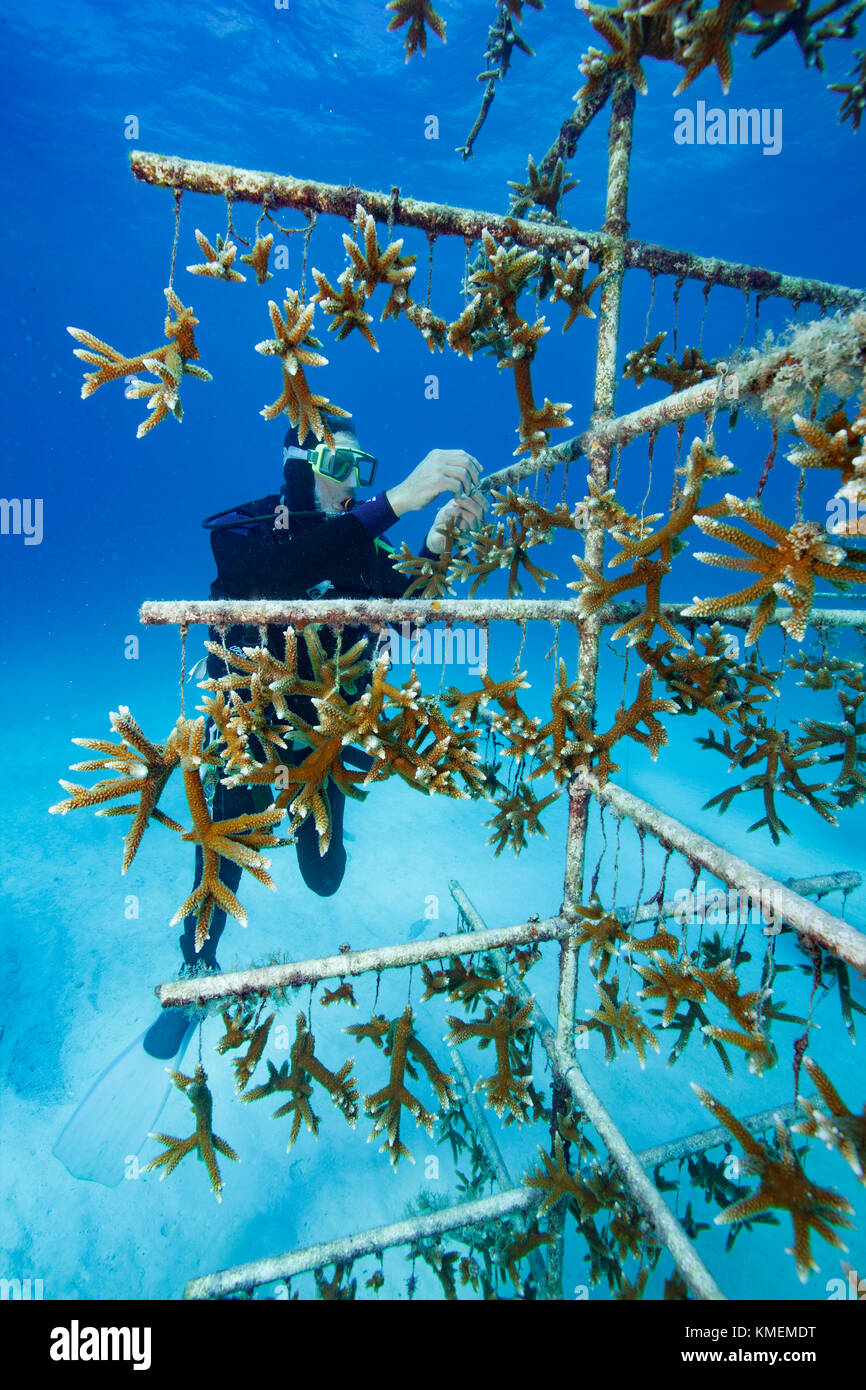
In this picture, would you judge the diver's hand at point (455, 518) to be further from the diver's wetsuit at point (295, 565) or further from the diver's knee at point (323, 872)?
the diver's knee at point (323, 872)

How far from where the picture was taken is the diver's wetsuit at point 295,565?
11.3 feet

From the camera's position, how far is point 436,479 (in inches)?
134

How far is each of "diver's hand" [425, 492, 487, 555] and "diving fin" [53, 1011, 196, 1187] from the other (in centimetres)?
519

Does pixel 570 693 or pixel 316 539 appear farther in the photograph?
pixel 316 539

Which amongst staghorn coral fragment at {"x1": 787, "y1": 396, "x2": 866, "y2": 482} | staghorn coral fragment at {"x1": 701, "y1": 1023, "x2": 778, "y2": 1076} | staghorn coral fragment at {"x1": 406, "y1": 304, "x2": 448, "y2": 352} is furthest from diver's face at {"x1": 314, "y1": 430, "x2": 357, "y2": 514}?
staghorn coral fragment at {"x1": 701, "y1": 1023, "x2": 778, "y2": 1076}

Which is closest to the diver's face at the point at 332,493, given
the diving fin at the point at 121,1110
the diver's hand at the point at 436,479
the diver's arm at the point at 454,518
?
the diver's arm at the point at 454,518

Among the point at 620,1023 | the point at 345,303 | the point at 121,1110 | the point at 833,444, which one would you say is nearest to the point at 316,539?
the point at 345,303

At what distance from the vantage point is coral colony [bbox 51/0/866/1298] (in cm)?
223

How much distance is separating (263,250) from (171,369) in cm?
68

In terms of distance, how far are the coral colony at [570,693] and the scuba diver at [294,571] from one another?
0.47m

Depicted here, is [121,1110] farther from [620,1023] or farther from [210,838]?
[620,1023]

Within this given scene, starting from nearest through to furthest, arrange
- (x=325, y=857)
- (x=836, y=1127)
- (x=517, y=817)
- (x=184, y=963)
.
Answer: (x=836, y=1127) < (x=517, y=817) < (x=184, y=963) < (x=325, y=857)

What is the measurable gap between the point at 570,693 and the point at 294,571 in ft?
6.33
